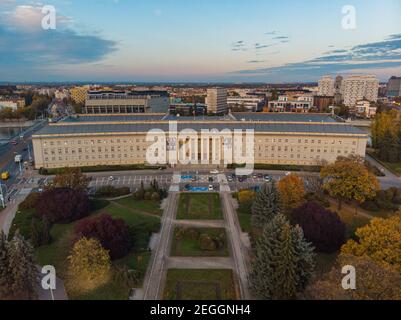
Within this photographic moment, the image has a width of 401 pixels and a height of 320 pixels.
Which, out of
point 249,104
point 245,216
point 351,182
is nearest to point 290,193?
point 245,216

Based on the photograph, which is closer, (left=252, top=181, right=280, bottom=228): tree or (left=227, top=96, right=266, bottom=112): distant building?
(left=252, top=181, right=280, bottom=228): tree

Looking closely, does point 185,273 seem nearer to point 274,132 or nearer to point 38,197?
point 38,197

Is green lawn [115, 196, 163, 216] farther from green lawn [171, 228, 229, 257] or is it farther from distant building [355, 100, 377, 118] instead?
distant building [355, 100, 377, 118]

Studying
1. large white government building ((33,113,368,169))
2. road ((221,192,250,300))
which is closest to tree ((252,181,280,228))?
road ((221,192,250,300))

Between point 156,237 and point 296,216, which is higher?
point 296,216

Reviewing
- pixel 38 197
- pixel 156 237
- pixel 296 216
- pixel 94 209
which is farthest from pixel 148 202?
pixel 296 216

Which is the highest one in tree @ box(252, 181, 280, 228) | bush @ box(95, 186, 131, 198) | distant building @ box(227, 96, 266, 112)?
distant building @ box(227, 96, 266, 112)

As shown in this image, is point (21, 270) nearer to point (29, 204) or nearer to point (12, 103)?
point (29, 204)
